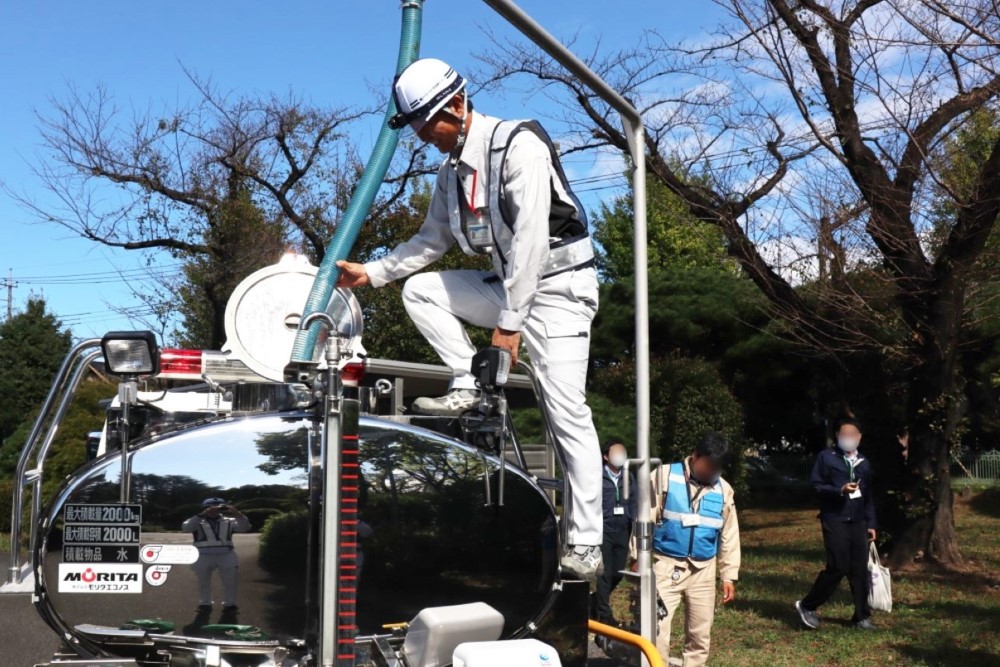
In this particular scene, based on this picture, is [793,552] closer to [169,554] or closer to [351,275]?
[351,275]

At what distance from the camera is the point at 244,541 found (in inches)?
141

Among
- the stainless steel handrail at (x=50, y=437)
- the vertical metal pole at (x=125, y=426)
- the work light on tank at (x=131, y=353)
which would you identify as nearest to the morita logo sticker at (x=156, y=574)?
the vertical metal pole at (x=125, y=426)

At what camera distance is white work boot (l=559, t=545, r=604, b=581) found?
4.22 metres

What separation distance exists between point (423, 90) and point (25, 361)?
37551 mm

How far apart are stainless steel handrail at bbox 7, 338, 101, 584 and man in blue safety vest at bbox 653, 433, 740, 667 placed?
4.56 m

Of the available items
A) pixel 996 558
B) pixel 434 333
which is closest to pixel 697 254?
pixel 996 558

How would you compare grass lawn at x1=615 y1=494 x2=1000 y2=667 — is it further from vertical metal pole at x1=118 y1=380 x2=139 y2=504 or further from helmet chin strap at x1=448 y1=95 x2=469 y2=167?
vertical metal pole at x1=118 y1=380 x2=139 y2=504

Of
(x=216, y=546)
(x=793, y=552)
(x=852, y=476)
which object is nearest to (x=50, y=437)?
(x=216, y=546)

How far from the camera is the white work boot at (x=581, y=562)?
13.9ft

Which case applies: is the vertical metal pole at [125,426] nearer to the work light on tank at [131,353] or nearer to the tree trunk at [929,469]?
the work light on tank at [131,353]

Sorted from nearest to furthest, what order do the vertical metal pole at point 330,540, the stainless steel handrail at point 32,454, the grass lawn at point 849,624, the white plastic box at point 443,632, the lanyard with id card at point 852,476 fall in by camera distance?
the vertical metal pole at point 330,540, the white plastic box at point 443,632, the stainless steel handrail at point 32,454, the grass lawn at point 849,624, the lanyard with id card at point 852,476

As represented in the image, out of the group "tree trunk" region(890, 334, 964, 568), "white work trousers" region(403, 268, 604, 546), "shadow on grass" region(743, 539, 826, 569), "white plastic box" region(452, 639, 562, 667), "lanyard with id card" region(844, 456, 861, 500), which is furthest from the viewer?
"shadow on grass" region(743, 539, 826, 569)

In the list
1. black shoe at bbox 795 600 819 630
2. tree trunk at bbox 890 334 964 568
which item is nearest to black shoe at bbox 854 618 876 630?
black shoe at bbox 795 600 819 630

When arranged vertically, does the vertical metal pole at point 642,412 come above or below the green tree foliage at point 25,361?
below
